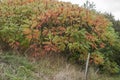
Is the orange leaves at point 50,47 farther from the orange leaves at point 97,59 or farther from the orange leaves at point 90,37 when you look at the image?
the orange leaves at point 97,59

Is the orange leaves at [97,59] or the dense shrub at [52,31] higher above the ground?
the dense shrub at [52,31]

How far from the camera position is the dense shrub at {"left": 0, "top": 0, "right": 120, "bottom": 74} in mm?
14016

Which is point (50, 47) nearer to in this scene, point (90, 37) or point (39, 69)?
point (39, 69)

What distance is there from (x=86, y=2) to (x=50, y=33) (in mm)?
9583

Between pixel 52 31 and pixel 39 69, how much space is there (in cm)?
175

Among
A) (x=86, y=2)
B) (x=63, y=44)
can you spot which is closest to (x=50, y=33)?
(x=63, y=44)

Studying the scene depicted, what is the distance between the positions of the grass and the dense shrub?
1.34 feet

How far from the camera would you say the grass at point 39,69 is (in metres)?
11.6

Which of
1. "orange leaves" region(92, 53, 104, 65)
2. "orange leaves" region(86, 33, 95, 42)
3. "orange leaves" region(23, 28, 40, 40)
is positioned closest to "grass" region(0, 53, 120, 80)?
"orange leaves" region(92, 53, 104, 65)

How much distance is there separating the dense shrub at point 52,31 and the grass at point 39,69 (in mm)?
409

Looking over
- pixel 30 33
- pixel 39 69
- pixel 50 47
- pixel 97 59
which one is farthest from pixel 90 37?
pixel 39 69

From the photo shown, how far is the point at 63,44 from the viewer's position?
45.8ft

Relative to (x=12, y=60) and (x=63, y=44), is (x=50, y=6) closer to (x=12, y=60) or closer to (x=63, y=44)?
(x=63, y=44)

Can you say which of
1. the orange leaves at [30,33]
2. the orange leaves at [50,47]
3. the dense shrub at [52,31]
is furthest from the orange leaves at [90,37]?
the orange leaves at [30,33]
